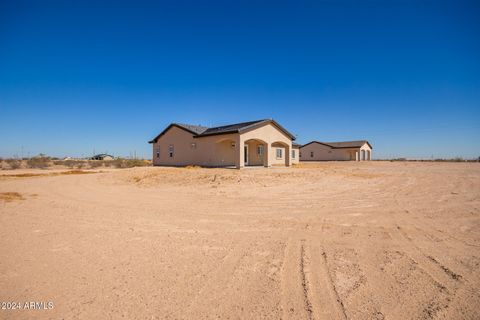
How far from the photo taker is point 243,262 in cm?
374

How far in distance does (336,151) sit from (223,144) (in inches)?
1310

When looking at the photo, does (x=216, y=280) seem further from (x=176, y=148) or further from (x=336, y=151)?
(x=336, y=151)

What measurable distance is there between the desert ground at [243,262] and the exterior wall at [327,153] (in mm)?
44391

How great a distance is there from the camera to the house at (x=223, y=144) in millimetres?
20906

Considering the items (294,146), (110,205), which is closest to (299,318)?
(110,205)

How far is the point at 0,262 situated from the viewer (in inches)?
148

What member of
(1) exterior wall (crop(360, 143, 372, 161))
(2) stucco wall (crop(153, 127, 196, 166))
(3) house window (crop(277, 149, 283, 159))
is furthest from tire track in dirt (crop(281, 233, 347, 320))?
(1) exterior wall (crop(360, 143, 372, 161))

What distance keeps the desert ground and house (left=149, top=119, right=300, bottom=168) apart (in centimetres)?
1393

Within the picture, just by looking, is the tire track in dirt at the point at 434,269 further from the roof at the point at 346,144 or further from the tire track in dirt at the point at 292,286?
the roof at the point at 346,144

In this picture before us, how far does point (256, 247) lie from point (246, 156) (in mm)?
21427

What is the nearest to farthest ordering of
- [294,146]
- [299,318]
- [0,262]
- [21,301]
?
[299,318] < [21,301] < [0,262] < [294,146]

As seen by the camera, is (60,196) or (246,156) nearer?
(60,196)

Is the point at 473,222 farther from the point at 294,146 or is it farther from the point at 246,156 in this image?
the point at 294,146

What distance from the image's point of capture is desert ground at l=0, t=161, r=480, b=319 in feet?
8.80
